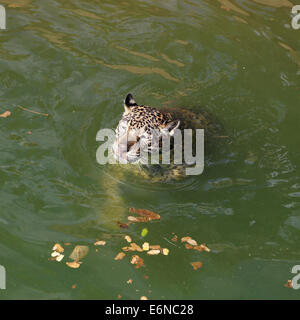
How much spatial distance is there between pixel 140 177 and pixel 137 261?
160cm

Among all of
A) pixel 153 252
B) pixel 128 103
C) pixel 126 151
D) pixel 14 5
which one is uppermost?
pixel 14 5

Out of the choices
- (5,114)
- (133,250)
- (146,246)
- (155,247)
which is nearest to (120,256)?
(133,250)

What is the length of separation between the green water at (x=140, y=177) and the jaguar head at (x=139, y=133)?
489 millimetres

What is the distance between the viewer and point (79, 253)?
532cm

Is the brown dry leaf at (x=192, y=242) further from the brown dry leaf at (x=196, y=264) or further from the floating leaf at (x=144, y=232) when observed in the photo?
the floating leaf at (x=144, y=232)

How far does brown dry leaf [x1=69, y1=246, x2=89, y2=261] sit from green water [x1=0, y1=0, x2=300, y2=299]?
0.20 ft

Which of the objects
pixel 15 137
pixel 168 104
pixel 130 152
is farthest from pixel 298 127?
pixel 15 137

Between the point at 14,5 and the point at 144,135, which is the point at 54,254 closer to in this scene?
the point at 144,135

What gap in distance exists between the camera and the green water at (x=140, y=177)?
5238mm

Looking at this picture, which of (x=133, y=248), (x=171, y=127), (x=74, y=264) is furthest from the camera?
(x=171, y=127)

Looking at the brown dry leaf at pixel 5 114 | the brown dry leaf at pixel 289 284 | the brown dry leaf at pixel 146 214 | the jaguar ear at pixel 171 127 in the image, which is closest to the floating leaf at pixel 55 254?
the brown dry leaf at pixel 146 214

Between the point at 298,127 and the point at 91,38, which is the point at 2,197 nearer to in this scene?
the point at 91,38

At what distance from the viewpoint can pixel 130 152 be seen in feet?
20.2
